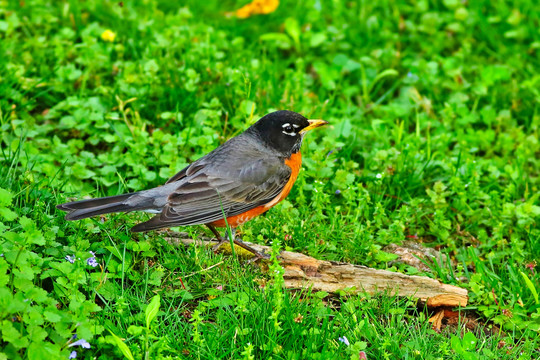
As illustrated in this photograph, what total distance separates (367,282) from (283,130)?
142 centimetres

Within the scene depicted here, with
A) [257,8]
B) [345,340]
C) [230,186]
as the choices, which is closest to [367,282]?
[345,340]

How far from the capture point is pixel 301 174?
557 cm

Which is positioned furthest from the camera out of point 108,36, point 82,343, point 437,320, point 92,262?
point 108,36

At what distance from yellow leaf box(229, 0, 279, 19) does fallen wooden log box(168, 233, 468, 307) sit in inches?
173

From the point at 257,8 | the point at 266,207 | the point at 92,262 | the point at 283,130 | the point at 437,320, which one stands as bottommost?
the point at 437,320

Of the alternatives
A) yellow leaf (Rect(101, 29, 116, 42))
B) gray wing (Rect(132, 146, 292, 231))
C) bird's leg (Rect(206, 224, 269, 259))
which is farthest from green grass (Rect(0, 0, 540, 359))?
gray wing (Rect(132, 146, 292, 231))

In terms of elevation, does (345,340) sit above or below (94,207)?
below

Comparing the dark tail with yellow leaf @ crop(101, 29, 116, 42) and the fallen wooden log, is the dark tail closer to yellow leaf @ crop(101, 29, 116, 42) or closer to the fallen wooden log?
the fallen wooden log

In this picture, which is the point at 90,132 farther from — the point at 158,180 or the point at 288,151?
the point at 288,151

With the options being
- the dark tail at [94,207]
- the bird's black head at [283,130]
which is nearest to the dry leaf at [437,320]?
the bird's black head at [283,130]

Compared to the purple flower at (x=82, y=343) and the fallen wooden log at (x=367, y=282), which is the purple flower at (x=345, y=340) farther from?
the purple flower at (x=82, y=343)

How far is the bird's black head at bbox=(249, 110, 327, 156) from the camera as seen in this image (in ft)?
17.3

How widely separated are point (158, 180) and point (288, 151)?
1147 mm

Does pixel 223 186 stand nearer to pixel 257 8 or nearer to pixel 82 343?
pixel 82 343
